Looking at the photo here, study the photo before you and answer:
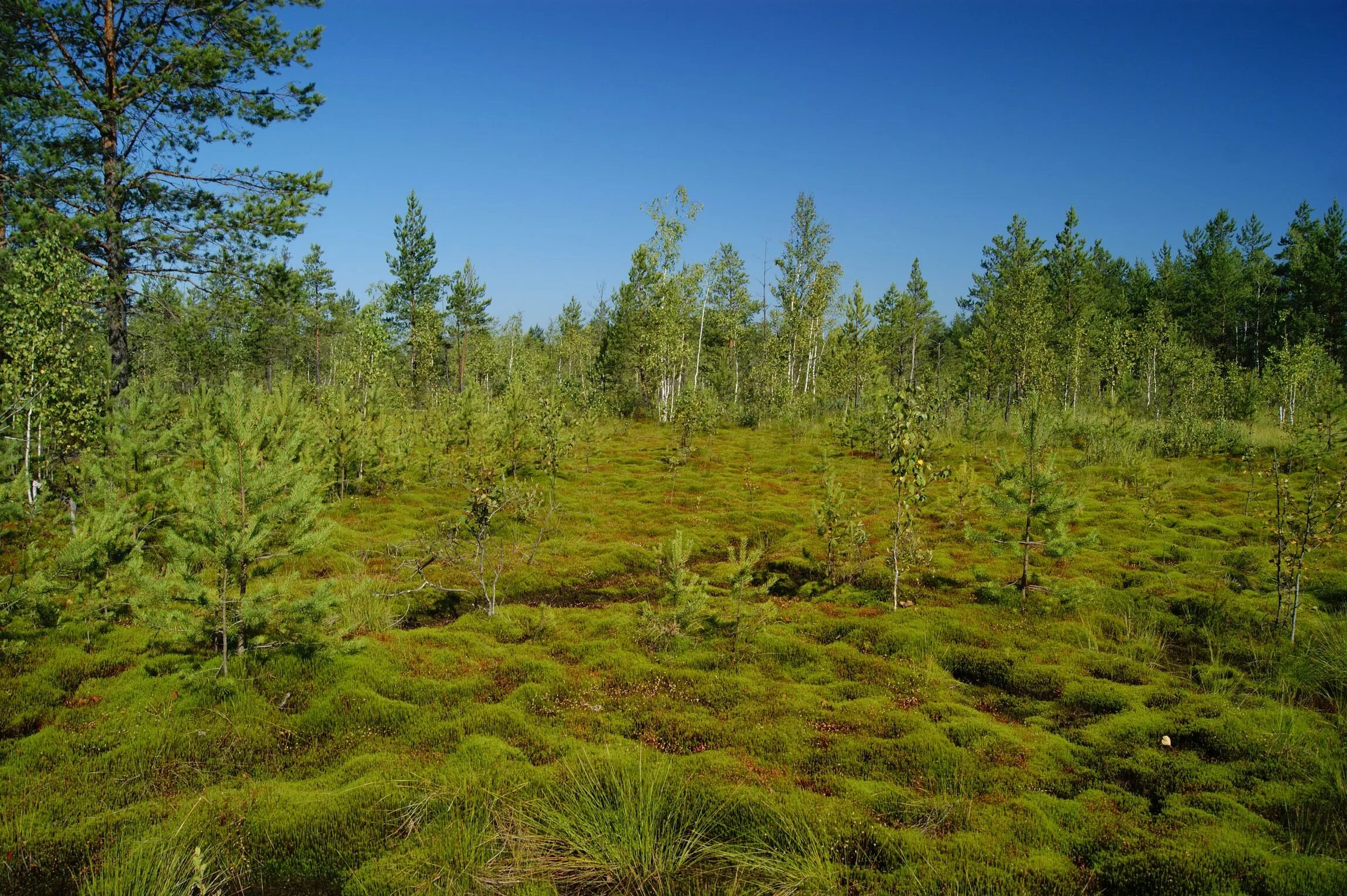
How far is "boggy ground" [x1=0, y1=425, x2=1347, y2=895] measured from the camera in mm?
4453

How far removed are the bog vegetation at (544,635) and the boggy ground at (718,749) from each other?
40mm

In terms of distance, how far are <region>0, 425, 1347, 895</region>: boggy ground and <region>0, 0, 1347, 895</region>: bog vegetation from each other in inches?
1.6

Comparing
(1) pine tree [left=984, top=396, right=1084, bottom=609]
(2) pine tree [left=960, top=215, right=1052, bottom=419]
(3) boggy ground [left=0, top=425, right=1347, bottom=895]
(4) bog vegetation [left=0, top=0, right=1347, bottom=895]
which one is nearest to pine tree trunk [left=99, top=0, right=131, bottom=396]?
(4) bog vegetation [left=0, top=0, right=1347, bottom=895]

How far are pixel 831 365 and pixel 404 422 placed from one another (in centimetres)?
2525

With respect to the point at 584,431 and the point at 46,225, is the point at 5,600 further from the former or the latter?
the point at 584,431

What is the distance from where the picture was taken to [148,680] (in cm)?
674

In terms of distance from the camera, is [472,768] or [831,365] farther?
[831,365]

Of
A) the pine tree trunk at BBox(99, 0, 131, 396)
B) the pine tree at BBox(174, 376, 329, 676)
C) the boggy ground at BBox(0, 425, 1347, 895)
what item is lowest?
the boggy ground at BBox(0, 425, 1347, 895)

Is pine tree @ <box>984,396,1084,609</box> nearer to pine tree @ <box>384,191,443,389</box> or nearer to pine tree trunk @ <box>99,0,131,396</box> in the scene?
pine tree trunk @ <box>99,0,131,396</box>

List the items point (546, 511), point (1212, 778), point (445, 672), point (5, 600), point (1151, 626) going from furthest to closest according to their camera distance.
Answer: point (546, 511) → point (1151, 626) → point (445, 672) → point (5, 600) → point (1212, 778)

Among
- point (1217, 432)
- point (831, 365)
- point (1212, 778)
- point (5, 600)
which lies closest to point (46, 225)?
point (5, 600)

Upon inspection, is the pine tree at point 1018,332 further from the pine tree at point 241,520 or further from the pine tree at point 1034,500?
the pine tree at point 241,520

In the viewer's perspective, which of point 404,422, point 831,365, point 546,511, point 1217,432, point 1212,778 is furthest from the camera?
point 831,365

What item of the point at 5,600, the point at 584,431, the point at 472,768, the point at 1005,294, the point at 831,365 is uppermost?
the point at 1005,294
